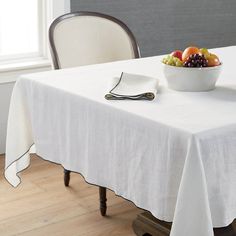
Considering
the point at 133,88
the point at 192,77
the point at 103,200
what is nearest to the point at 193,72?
the point at 192,77

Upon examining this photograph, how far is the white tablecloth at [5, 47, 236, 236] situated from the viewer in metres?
1.75

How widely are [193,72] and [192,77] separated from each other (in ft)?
0.06

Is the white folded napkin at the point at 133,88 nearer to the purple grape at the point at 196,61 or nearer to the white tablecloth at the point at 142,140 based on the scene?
the white tablecloth at the point at 142,140

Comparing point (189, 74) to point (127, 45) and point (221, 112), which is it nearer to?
point (221, 112)

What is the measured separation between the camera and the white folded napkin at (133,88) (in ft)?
6.88

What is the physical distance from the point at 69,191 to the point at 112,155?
4.01 feet

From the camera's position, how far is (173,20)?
4316 mm

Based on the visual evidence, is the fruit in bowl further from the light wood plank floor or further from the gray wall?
the gray wall

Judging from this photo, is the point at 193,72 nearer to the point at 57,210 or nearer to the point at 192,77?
the point at 192,77

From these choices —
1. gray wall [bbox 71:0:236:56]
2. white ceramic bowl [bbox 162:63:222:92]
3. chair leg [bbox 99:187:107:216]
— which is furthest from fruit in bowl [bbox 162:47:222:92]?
gray wall [bbox 71:0:236:56]

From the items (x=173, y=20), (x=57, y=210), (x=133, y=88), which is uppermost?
(x=133, y=88)

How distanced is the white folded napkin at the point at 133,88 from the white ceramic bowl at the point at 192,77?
67 mm

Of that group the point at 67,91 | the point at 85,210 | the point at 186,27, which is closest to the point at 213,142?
the point at 67,91

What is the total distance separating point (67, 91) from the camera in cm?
222
